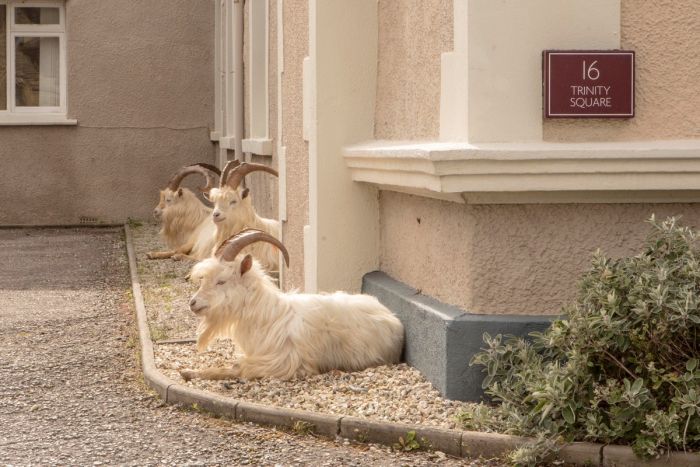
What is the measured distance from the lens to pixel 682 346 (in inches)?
227

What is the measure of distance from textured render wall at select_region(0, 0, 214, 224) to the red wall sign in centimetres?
1570

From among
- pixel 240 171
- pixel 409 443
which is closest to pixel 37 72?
pixel 240 171

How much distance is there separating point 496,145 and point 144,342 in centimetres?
378

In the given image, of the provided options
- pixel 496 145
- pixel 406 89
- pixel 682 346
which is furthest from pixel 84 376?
pixel 682 346

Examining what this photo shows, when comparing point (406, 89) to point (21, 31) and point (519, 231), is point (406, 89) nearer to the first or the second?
point (519, 231)

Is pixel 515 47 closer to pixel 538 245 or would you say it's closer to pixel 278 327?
pixel 538 245

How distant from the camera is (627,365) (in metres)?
5.89

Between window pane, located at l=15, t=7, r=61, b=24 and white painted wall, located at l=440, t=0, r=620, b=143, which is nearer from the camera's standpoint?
white painted wall, located at l=440, t=0, r=620, b=143

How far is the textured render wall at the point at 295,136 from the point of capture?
1038 centimetres

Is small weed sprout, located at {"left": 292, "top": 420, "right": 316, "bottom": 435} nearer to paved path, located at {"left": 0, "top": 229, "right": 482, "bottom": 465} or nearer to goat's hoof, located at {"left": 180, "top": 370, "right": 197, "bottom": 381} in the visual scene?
paved path, located at {"left": 0, "top": 229, "right": 482, "bottom": 465}

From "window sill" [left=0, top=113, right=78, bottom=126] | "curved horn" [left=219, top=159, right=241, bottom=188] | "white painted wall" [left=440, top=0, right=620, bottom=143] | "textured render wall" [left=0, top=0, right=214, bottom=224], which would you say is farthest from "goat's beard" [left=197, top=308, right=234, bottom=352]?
"window sill" [left=0, top=113, right=78, bottom=126]

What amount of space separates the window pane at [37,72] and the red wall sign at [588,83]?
1696 cm

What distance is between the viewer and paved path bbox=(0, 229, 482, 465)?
6176mm

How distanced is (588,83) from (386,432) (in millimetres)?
2189
